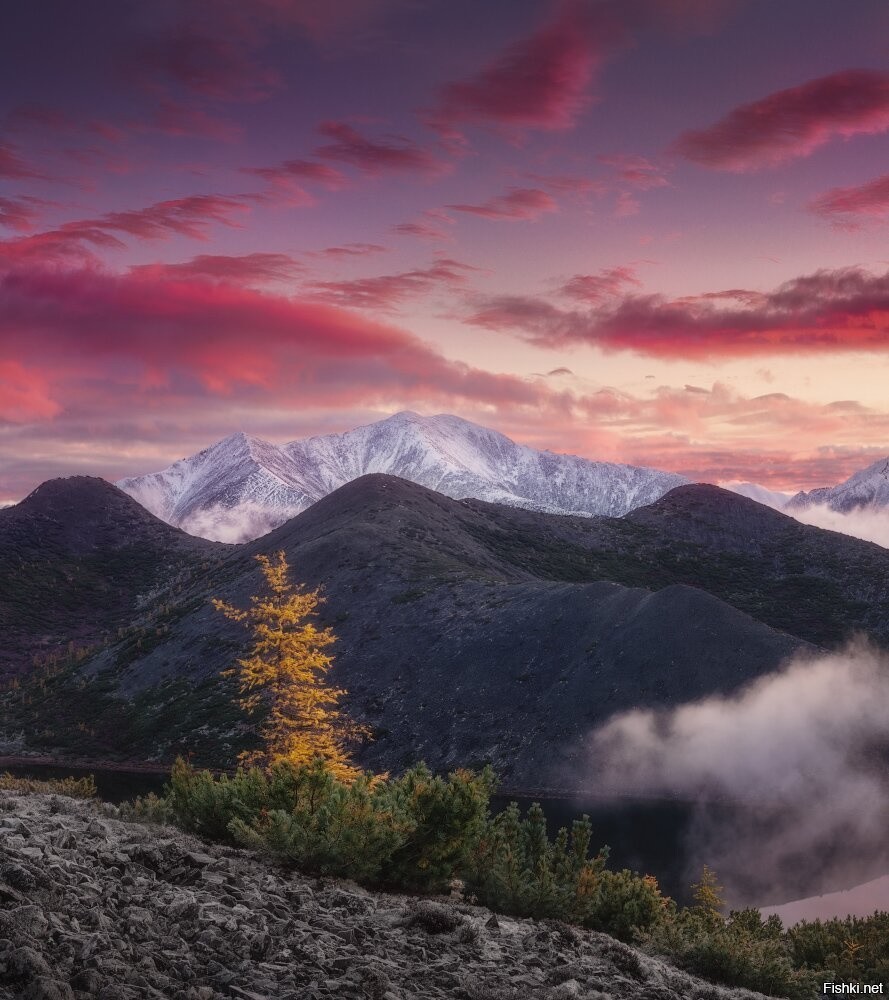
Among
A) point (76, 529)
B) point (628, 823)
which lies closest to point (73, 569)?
point (76, 529)

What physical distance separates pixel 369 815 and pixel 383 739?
68.7 metres

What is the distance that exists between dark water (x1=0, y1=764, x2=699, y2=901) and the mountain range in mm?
6304

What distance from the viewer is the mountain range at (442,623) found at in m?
82.0

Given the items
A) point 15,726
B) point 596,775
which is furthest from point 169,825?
point 15,726

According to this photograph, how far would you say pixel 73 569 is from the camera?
17125cm

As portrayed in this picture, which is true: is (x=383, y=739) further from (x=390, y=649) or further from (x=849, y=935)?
(x=849, y=935)

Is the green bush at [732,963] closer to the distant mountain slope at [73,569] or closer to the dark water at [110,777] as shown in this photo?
the dark water at [110,777]

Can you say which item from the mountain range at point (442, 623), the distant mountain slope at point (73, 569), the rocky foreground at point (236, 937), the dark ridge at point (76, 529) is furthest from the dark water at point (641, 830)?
the dark ridge at point (76, 529)

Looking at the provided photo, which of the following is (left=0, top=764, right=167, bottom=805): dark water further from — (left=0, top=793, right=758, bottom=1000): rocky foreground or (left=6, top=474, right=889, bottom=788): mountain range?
(left=0, top=793, right=758, bottom=1000): rocky foreground

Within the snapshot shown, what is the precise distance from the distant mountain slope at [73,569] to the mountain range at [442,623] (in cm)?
54

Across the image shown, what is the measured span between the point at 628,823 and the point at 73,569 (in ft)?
466

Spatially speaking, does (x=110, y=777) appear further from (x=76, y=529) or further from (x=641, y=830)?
(x=76, y=529)

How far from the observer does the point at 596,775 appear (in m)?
73.2

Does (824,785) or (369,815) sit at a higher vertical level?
(369,815)
